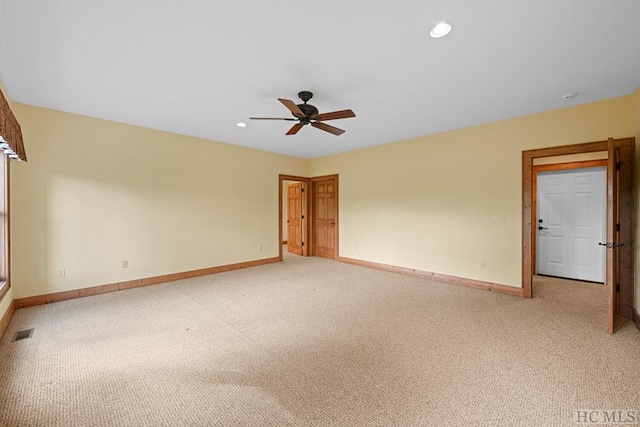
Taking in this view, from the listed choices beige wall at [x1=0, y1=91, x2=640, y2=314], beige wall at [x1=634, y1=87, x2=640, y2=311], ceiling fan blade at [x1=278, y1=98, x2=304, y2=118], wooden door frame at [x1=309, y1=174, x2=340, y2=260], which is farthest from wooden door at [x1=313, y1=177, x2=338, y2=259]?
beige wall at [x1=634, y1=87, x2=640, y2=311]

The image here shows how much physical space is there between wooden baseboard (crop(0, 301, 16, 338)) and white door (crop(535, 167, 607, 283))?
7.76m

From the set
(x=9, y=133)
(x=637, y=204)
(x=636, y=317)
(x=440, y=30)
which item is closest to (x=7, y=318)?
(x=9, y=133)

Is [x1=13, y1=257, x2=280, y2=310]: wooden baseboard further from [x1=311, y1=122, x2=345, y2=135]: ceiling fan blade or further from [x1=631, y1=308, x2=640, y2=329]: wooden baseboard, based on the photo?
[x1=631, y1=308, x2=640, y2=329]: wooden baseboard

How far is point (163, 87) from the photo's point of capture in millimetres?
2832

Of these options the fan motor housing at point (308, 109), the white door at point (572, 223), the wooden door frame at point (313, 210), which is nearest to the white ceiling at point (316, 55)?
the fan motor housing at point (308, 109)

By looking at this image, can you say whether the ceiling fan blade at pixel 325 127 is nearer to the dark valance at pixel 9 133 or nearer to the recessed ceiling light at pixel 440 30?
the recessed ceiling light at pixel 440 30

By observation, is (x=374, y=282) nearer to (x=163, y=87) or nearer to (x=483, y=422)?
(x=483, y=422)

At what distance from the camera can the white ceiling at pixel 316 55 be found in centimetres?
177

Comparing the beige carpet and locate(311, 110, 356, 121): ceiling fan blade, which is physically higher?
locate(311, 110, 356, 121): ceiling fan blade

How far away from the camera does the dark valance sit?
219cm

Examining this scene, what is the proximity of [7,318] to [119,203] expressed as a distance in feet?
5.75

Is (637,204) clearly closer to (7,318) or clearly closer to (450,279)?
(450,279)

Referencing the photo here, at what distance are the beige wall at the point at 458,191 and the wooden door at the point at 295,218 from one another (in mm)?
1712

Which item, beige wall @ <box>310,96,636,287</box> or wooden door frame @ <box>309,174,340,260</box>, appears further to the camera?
wooden door frame @ <box>309,174,340,260</box>
